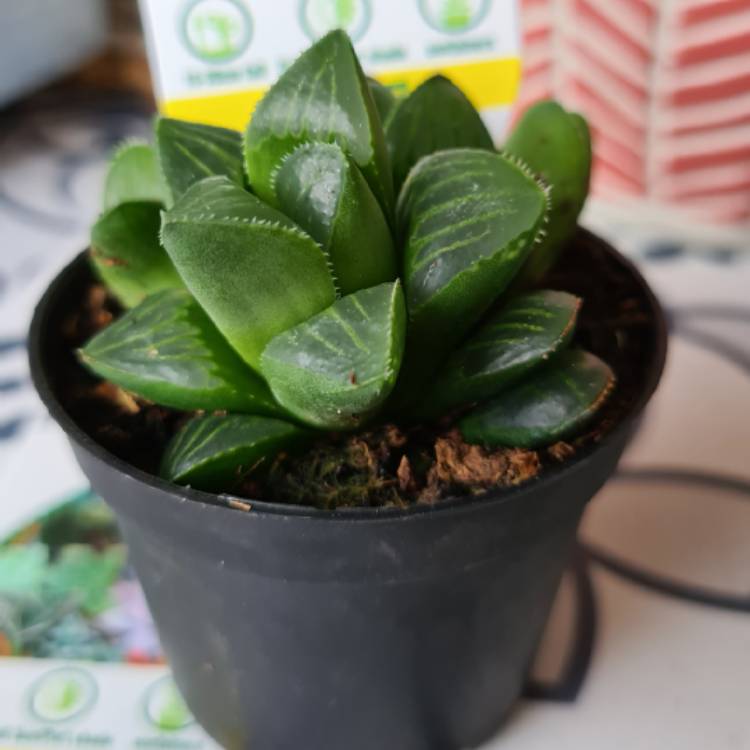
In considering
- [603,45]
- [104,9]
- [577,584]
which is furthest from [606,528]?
[104,9]

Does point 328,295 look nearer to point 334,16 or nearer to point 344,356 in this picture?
point 344,356

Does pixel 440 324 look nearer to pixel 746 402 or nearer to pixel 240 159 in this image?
pixel 240 159

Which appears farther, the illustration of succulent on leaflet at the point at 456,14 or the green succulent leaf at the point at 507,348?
the illustration of succulent on leaflet at the point at 456,14

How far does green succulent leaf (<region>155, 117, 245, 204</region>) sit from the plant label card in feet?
0.23

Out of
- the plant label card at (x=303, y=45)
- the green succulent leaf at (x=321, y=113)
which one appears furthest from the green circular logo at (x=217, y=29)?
the green succulent leaf at (x=321, y=113)

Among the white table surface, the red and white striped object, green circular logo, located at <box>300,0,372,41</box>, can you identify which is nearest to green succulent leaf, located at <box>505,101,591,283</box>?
green circular logo, located at <box>300,0,372,41</box>

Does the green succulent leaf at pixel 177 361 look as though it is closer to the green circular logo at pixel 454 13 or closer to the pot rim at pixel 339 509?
the pot rim at pixel 339 509

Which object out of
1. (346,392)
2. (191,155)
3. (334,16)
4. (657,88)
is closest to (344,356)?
(346,392)

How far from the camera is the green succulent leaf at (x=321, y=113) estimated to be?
319 mm

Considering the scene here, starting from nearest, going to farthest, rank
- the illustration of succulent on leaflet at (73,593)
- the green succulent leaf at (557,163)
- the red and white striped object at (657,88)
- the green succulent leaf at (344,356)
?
the green succulent leaf at (344,356), the green succulent leaf at (557,163), the illustration of succulent on leaflet at (73,593), the red and white striped object at (657,88)

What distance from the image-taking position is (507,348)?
32 cm

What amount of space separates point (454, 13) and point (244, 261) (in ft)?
0.74

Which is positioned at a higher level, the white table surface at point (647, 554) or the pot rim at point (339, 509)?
the pot rim at point (339, 509)

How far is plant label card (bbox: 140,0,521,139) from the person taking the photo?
416mm
